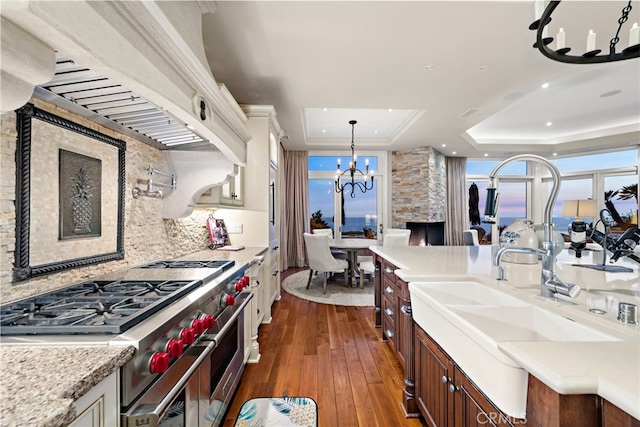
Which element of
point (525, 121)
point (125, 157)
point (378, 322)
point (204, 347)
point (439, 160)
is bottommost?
point (378, 322)

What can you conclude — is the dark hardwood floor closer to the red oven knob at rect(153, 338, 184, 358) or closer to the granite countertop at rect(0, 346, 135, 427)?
the red oven knob at rect(153, 338, 184, 358)

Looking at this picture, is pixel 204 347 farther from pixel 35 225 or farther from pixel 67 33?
pixel 67 33

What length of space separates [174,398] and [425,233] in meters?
6.47

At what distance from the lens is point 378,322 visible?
3.07 metres

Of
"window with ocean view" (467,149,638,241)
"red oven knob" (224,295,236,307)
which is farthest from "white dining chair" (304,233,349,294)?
"window with ocean view" (467,149,638,241)

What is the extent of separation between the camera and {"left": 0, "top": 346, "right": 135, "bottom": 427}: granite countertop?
0.49 metres

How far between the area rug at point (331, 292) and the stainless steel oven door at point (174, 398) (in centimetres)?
293

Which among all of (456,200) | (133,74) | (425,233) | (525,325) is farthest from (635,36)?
(456,200)

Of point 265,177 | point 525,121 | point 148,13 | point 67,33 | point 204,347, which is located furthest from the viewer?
point 525,121

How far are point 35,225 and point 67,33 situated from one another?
2.70 feet

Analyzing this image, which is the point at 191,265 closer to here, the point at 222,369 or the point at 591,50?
the point at 222,369

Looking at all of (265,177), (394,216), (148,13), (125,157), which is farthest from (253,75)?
(394,216)

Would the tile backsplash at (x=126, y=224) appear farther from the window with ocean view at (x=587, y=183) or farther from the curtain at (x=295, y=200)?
the window with ocean view at (x=587, y=183)

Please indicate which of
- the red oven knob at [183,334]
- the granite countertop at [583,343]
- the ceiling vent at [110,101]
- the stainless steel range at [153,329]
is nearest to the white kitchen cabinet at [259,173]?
the ceiling vent at [110,101]
